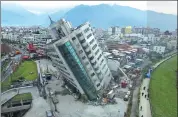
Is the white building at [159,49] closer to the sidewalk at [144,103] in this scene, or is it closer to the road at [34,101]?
the sidewalk at [144,103]

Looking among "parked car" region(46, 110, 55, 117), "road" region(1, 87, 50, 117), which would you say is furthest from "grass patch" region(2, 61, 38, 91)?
"parked car" region(46, 110, 55, 117)

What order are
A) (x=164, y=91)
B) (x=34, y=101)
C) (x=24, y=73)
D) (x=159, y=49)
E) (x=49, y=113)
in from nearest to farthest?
(x=49, y=113)
(x=34, y=101)
(x=164, y=91)
(x=24, y=73)
(x=159, y=49)

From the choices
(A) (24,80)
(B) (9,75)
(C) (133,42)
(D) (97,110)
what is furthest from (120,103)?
(C) (133,42)

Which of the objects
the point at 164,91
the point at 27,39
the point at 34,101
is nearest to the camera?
the point at 34,101

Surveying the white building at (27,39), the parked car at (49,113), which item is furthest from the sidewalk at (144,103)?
the white building at (27,39)

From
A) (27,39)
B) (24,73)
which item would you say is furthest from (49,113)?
(27,39)

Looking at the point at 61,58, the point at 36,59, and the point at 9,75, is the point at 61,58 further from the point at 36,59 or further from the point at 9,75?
the point at 36,59

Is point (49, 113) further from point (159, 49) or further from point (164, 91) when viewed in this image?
point (159, 49)

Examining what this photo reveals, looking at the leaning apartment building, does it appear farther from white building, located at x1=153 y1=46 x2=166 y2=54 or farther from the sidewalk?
white building, located at x1=153 y1=46 x2=166 y2=54
